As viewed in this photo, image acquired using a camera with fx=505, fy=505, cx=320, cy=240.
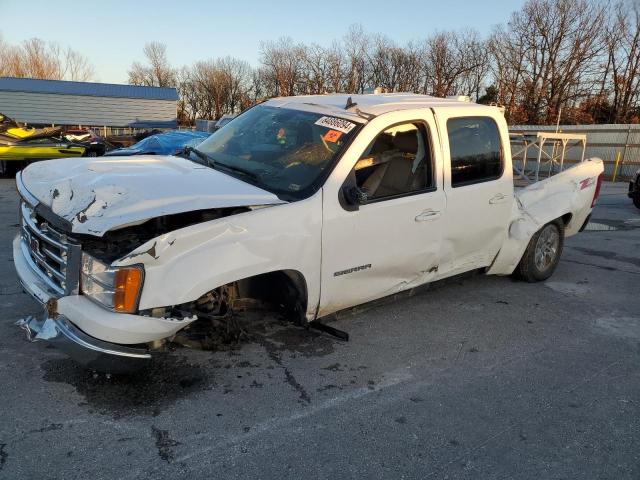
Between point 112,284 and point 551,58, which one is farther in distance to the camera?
point 551,58

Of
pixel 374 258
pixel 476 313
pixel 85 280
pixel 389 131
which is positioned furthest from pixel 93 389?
pixel 476 313

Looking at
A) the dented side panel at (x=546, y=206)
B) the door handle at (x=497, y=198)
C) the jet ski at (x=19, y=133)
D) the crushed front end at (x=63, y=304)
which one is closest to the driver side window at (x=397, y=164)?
the door handle at (x=497, y=198)

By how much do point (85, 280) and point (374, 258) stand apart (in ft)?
6.48

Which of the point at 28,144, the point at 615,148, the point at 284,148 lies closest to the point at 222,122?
the point at 284,148

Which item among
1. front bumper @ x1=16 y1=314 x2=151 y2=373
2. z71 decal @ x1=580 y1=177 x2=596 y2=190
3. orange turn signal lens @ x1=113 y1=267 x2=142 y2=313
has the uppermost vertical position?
z71 decal @ x1=580 y1=177 x2=596 y2=190

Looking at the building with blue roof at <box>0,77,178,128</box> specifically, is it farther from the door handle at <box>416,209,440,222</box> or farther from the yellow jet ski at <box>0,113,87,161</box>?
the door handle at <box>416,209,440,222</box>

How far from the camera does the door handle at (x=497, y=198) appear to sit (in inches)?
182

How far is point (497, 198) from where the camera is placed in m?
4.67

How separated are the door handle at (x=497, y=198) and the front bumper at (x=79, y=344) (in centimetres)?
325

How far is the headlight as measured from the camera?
2725 mm

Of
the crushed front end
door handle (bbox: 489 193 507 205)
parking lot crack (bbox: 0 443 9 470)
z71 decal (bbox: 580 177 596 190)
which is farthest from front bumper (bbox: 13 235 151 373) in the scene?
z71 decal (bbox: 580 177 596 190)

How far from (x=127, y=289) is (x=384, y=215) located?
1.89 metres

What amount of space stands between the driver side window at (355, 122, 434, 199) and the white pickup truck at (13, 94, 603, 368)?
1 cm

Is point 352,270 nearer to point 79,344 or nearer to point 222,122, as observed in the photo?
point 79,344
